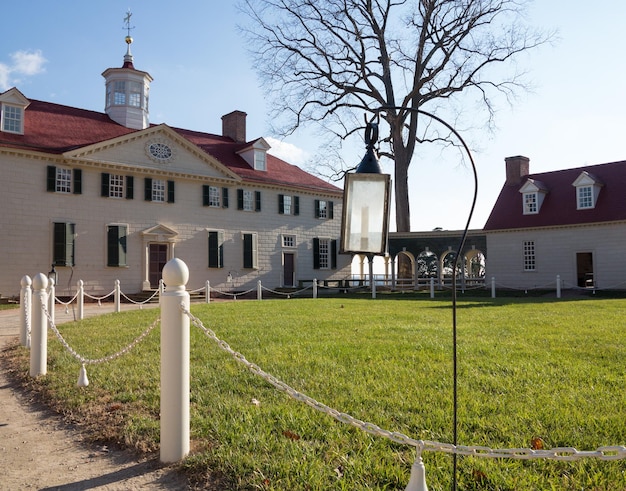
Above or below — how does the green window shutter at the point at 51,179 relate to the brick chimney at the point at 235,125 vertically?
below

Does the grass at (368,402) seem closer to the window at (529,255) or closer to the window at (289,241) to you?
the window at (289,241)

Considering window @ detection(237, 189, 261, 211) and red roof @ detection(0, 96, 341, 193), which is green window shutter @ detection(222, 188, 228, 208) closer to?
window @ detection(237, 189, 261, 211)

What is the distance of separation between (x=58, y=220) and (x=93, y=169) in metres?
2.89

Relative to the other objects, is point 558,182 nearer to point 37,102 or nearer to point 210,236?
point 210,236

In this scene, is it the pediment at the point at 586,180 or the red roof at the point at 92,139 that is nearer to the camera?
the red roof at the point at 92,139

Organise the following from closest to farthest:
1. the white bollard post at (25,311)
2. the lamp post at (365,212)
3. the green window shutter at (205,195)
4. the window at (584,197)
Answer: the lamp post at (365,212) → the white bollard post at (25,311) → the green window shutter at (205,195) → the window at (584,197)

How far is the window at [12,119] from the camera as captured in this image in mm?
22812

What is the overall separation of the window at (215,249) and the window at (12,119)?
32.8 ft

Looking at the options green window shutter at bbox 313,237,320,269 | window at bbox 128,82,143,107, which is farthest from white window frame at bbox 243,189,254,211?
window at bbox 128,82,143,107

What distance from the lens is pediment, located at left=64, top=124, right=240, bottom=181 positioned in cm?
2427

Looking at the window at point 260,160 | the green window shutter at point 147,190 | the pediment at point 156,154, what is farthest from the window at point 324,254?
the green window shutter at point 147,190

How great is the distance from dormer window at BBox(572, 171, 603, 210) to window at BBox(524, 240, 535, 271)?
3.18 m

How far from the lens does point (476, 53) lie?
31.2 metres

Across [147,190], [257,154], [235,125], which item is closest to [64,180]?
[147,190]
